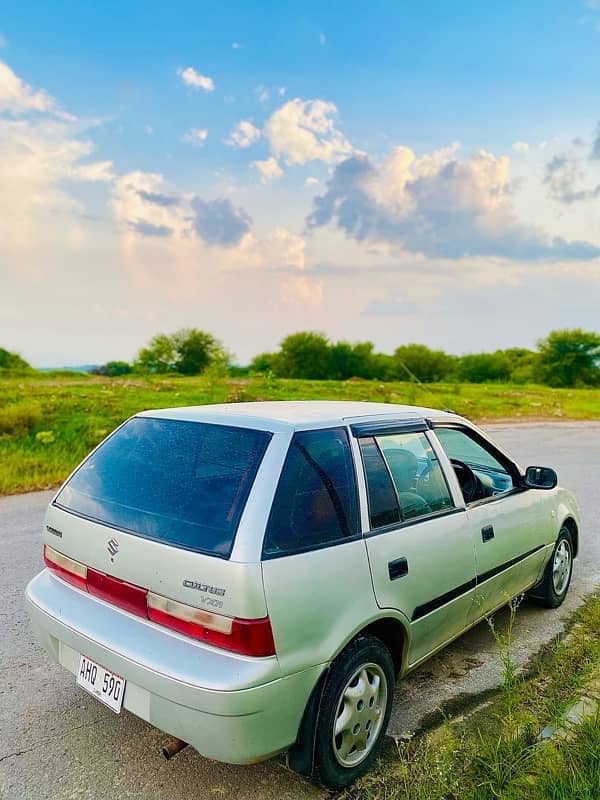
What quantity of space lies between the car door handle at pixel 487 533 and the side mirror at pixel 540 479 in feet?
2.06

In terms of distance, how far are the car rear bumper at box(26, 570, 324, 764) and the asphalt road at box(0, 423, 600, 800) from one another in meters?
0.44

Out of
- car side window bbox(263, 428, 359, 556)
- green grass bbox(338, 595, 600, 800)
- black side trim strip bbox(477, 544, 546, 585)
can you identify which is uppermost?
car side window bbox(263, 428, 359, 556)

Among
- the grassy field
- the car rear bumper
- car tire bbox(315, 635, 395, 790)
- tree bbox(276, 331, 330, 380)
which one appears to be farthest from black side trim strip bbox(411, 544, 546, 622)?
tree bbox(276, 331, 330, 380)

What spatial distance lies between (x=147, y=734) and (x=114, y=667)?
2.28 ft

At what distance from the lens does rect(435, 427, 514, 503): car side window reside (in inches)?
150

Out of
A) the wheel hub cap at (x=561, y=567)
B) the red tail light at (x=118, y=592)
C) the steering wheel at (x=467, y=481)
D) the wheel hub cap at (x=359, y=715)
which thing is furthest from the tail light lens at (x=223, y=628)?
the wheel hub cap at (x=561, y=567)

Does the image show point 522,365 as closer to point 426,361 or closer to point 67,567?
point 426,361

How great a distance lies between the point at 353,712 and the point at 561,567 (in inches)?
108

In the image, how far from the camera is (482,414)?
21.7 metres

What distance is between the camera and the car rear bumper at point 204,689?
2.16 m

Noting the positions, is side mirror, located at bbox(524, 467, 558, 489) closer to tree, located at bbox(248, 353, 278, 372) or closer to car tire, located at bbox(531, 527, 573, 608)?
car tire, located at bbox(531, 527, 573, 608)

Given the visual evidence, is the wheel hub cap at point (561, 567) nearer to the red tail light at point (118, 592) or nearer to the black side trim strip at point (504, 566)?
the black side trim strip at point (504, 566)

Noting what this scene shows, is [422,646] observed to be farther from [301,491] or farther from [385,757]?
[301,491]

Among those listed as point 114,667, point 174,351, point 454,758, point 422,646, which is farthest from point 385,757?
point 174,351
